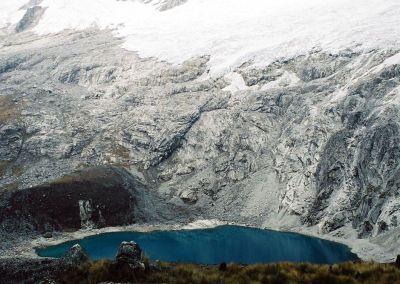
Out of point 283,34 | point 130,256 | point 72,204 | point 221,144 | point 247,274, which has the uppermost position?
point 130,256

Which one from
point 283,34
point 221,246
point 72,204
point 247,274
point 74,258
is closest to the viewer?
point 247,274

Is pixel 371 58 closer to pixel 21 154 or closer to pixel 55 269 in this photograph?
pixel 21 154

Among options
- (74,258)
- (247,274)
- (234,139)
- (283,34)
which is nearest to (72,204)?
(234,139)

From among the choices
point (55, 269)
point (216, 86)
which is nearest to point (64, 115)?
point (216, 86)

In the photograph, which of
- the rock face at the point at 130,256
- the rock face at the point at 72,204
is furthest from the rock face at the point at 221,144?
the rock face at the point at 130,256

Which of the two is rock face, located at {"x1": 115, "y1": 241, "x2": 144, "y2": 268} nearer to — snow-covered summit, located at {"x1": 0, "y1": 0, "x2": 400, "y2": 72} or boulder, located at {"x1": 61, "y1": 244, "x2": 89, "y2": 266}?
boulder, located at {"x1": 61, "y1": 244, "x2": 89, "y2": 266}

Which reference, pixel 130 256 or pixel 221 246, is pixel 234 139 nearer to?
pixel 221 246

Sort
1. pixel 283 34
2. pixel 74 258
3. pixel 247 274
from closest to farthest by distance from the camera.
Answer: pixel 247 274 → pixel 74 258 → pixel 283 34
